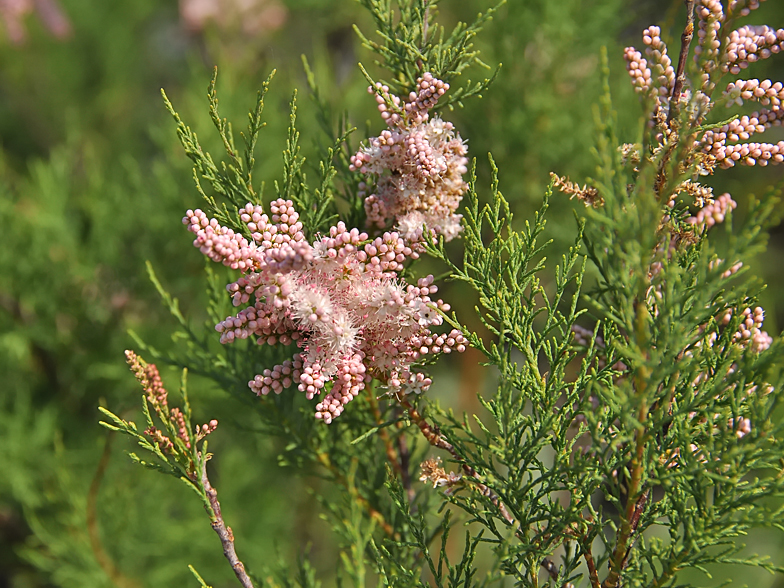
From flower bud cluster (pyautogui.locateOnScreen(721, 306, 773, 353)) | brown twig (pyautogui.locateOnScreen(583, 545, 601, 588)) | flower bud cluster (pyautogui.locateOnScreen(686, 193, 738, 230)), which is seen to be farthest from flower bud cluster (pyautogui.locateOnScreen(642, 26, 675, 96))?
brown twig (pyautogui.locateOnScreen(583, 545, 601, 588))

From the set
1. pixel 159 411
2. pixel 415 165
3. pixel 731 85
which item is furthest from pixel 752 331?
pixel 159 411

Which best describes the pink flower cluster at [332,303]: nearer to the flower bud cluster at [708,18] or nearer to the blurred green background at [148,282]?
the flower bud cluster at [708,18]

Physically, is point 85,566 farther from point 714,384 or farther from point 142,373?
point 714,384

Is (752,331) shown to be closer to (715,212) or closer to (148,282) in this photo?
(715,212)

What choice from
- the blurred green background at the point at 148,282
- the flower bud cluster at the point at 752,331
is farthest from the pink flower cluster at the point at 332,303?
the blurred green background at the point at 148,282

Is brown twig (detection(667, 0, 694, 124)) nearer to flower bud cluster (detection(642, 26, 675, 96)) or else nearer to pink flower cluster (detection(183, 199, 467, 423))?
flower bud cluster (detection(642, 26, 675, 96))

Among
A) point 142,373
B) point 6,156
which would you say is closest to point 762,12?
point 142,373
